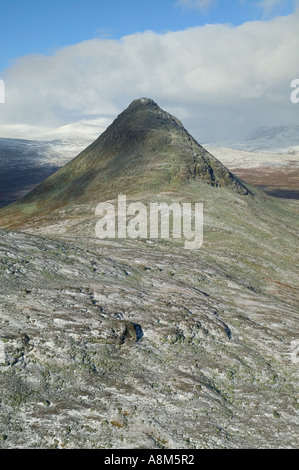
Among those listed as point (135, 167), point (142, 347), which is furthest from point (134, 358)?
point (135, 167)

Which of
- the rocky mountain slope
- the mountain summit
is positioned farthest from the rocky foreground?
the mountain summit

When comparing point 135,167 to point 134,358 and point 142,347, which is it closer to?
point 142,347

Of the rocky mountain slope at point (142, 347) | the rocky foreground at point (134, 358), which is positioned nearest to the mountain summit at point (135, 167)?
the rocky mountain slope at point (142, 347)

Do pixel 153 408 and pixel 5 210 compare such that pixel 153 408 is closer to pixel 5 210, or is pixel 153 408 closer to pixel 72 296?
pixel 72 296

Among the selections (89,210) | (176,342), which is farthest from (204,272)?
(89,210)

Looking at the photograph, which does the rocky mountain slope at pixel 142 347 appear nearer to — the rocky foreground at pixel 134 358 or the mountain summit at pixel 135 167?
the rocky foreground at pixel 134 358
